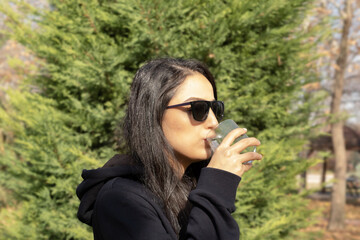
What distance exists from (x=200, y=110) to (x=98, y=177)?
52 centimetres

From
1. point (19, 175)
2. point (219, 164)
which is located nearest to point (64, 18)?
point (19, 175)

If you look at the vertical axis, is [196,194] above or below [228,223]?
above

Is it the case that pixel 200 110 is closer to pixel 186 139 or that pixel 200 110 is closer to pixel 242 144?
pixel 186 139

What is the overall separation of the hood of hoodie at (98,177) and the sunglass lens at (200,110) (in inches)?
13.2

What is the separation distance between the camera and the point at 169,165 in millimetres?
1621

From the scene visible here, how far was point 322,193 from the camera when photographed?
2233 centimetres

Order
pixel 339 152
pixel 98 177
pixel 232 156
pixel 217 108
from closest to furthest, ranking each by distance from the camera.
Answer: pixel 232 156, pixel 98 177, pixel 217 108, pixel 339 152

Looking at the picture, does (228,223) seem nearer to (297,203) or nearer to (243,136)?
(243,136)

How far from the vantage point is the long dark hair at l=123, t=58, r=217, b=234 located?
158cm

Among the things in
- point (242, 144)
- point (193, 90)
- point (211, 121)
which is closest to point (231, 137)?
point (242, 144)

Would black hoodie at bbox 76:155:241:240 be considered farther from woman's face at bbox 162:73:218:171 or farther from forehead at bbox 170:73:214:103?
forehead at bbox 170:73:214:103

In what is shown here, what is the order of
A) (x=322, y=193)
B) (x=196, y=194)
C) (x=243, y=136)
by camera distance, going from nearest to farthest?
(x=196, y=194) → (x=243, y=136) → (x=322, y=193)

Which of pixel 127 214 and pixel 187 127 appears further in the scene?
pixel 187 127

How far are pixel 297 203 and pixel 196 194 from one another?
2.94m
